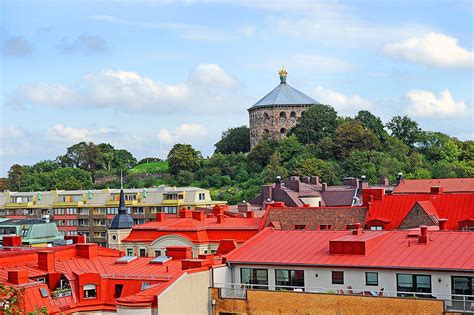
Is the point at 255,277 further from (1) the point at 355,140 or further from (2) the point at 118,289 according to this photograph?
(1) the point at 355,140

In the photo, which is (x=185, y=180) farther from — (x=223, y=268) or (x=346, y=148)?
(x=223, y=268)

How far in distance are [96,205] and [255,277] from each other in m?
78.3

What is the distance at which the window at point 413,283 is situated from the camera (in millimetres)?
38875

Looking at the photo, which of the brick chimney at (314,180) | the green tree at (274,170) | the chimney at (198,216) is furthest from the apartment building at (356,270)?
the green tree at (274,170)

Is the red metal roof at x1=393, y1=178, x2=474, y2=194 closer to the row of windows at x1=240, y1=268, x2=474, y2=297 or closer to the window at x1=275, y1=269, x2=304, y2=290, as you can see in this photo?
the row of windows at x1=240, y1=268, x2=474, y2=297

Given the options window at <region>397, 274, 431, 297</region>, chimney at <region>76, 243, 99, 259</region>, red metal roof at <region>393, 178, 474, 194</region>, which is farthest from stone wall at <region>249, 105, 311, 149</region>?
window at <region>397, 274, 431, 297</region>

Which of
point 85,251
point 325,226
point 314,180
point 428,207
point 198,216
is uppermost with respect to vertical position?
point 314,180

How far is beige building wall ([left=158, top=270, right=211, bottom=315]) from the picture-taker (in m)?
39.1

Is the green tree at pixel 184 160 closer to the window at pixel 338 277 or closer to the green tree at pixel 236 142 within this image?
the green tree at pixel 236 142

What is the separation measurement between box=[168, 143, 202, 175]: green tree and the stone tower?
39.4 feet

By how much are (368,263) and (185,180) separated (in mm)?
102109

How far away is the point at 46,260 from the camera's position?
44.9 m

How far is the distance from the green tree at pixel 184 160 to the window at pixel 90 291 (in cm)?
10039

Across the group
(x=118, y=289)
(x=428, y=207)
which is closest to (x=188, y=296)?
(x=118, y=289)
